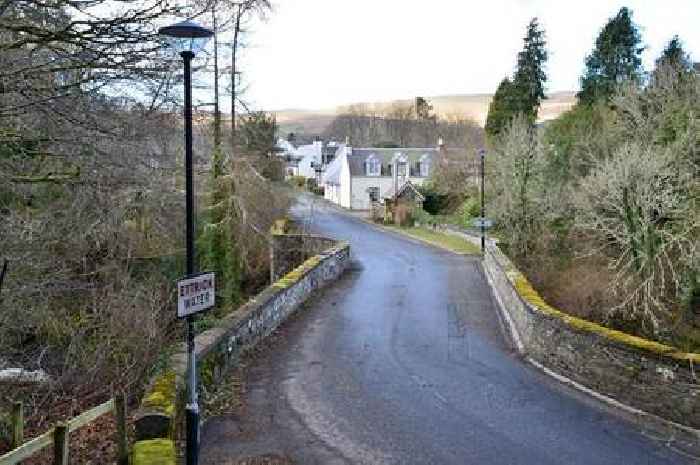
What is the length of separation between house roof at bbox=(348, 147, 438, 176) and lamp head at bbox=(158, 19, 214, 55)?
219ft

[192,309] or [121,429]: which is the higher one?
[192,309]

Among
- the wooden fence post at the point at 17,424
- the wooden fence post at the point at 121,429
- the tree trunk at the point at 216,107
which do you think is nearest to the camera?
the wooden fence post at the point at 121,429

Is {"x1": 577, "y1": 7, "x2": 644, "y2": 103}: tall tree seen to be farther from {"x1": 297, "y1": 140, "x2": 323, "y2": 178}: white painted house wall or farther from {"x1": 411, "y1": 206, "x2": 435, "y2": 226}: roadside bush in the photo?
{"x1": 297, "y1": 140, "x2": 323, "y2": 178}: white painted house wall

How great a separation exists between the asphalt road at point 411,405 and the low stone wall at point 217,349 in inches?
20.8

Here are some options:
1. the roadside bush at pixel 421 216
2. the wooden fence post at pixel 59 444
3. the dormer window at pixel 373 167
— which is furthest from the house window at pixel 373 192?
the wooden fence post at pixel 59 444

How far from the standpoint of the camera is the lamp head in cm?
677

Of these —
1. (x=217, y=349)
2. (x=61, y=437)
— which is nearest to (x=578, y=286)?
(x=217, y=349)

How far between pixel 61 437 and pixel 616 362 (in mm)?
8589

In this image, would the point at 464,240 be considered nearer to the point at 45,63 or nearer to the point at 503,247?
the point at 503,247

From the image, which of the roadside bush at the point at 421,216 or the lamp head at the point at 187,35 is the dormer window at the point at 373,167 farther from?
the lamp head at the point at 187,35

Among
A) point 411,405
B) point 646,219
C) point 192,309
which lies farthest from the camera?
point 646,219

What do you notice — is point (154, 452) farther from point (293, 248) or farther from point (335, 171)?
point (335, 171)

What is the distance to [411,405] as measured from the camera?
11.3 metres

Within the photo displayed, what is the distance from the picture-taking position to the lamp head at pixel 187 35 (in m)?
6.77
